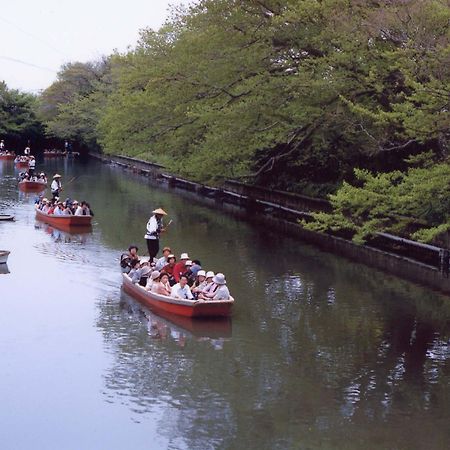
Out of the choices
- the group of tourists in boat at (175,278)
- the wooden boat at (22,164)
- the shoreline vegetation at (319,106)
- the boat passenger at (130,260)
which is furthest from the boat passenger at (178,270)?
the wooden boat at (22,164)

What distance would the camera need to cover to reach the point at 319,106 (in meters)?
30.4

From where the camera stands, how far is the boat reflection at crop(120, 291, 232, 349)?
17312 mm

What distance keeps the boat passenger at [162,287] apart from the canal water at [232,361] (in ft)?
2.50

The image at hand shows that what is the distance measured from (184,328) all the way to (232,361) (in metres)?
2.53

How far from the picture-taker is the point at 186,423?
12.5 meters

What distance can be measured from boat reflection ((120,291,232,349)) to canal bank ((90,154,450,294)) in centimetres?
790

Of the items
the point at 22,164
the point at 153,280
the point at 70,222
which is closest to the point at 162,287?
the point at 153,280

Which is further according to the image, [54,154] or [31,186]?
[54,154]

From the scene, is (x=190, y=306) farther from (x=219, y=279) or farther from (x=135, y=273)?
(x=135, y=273)

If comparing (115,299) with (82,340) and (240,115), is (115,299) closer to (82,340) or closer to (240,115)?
(82,340)

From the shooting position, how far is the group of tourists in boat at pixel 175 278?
18.8 metres

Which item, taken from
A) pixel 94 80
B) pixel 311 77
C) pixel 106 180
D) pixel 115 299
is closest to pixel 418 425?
pixel 115 299

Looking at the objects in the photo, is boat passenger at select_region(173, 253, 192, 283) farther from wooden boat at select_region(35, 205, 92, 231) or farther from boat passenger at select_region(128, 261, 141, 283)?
wooden boat at select_region(35, 205, 92, 231)

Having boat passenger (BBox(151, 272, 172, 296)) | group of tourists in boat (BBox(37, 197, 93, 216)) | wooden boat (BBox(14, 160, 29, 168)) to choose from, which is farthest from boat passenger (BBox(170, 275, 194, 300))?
wooden boat (BBox(14, 160, 29, 168))
